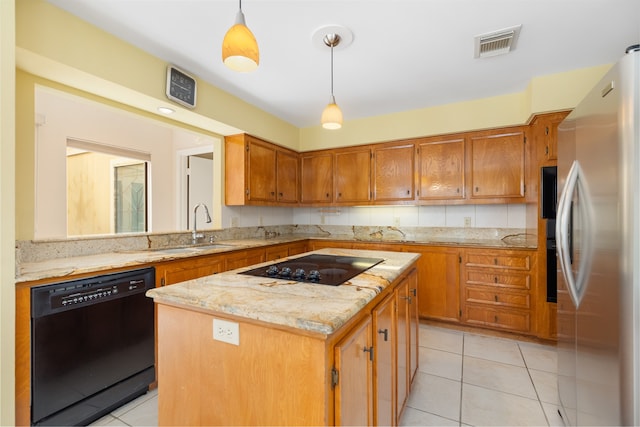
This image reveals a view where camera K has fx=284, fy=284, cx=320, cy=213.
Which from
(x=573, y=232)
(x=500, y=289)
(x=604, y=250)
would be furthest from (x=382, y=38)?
(x=500, y=289)

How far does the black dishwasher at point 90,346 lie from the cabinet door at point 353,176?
2.58 metres

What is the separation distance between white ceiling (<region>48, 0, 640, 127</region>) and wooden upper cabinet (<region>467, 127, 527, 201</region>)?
0.48m

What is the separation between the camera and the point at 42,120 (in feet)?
9.62

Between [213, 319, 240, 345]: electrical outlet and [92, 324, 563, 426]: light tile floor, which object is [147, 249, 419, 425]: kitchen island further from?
[92, 324, 563, 426]: light tile floor

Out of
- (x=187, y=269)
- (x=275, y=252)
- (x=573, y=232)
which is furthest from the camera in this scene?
(x=275, y=252)

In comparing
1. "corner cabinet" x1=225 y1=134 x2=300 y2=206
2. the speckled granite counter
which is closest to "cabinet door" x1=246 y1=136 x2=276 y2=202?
"corner cabinet" x1=225 y1=134 x2=300 y2=206

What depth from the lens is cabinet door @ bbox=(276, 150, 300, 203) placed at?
3.92 m

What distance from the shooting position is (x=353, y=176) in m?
3.91

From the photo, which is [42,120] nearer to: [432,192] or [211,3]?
[211,3]

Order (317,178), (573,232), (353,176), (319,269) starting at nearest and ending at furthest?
(573,232)
(319,269)
(353,176)
(317,178)

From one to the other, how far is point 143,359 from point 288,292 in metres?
1.61

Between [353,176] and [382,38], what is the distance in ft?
6.52

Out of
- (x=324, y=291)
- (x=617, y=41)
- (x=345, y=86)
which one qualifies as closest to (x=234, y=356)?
(x=324, y=291)

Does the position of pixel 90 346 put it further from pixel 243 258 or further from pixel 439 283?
pixel 439 283
